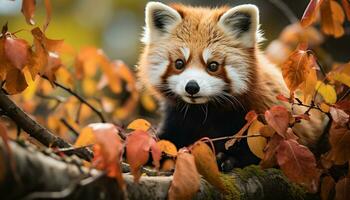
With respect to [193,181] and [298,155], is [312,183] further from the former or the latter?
[193,181]

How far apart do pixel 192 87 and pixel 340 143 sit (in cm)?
129

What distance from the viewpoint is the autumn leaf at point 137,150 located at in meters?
2.97

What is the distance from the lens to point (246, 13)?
16.5 ft

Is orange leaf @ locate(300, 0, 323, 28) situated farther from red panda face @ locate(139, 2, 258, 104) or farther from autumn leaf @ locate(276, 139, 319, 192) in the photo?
red panda face @ locate(139, 2, 258, 104)

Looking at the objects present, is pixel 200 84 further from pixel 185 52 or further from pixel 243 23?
pixel 243 23

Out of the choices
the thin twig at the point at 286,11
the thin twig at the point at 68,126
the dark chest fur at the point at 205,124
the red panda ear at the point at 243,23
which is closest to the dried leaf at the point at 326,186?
the dark chest fur at the point at 205,124

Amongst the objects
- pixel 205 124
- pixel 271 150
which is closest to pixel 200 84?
pixel 205 124

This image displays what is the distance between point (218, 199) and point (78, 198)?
3.45 feet

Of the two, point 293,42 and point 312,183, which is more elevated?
point 293,42

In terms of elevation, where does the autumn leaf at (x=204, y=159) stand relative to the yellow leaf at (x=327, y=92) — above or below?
below

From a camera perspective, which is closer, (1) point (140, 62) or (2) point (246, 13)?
(2) point (246, 13)

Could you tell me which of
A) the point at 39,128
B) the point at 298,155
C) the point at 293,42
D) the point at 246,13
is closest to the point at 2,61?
the point at 39,128

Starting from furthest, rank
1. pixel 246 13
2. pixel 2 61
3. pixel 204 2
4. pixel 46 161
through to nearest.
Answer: pixel 204 2
pixel 246 13
pixel 2 61
pixel 46 161

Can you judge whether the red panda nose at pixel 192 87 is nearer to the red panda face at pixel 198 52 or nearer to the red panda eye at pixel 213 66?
the red panda face at pixel 198 52
